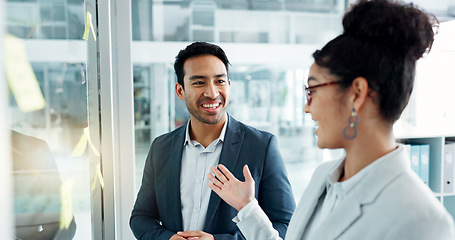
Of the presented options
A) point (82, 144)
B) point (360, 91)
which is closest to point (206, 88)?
point (82, 144)

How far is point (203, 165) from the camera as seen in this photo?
5.46 ft

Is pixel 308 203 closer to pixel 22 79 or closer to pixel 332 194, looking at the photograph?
pixel 332 194

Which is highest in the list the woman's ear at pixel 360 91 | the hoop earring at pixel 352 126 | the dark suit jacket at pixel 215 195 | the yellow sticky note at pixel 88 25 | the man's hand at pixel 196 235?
the yellow sticky note at pixel 88 25

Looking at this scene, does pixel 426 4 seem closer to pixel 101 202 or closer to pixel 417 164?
pixel 417 164

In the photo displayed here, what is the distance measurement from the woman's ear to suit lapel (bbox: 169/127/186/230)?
0.96 meters

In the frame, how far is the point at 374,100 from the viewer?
0.93 m

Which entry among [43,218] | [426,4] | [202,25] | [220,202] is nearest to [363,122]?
[220,202]

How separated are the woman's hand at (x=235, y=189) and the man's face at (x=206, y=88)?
339 millimetres

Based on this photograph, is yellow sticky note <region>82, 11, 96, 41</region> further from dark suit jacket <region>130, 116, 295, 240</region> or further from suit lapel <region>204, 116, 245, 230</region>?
suit lapel <region>204, 116, 245, 230</region>

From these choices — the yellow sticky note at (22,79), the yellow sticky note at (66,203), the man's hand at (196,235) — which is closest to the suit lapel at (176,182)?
the man's hand at (196,235)

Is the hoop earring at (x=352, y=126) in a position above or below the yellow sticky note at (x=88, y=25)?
below

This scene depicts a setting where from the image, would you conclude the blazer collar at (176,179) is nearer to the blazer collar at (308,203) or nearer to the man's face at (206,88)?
the man's face at (206,88)

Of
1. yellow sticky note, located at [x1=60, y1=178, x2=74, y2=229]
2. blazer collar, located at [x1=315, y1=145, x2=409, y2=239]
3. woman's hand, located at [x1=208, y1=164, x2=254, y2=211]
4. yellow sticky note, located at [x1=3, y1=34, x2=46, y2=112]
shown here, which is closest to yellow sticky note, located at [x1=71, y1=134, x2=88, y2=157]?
yellow sticky note, located at [x1=60, y1=178, x2=74, y2=229]

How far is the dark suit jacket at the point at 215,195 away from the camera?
61.1 inches
